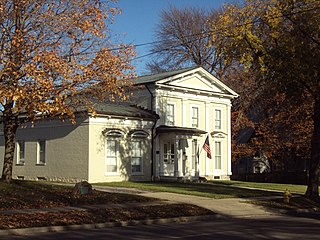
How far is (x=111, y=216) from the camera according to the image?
A: 1744 cm

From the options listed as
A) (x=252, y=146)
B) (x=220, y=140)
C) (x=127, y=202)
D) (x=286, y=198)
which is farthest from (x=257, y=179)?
(x=127, y=202)

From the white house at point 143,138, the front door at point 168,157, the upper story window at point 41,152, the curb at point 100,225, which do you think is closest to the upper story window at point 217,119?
the white house at point 143,138

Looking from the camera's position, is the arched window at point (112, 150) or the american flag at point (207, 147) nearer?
the arched window at point (112, 150)

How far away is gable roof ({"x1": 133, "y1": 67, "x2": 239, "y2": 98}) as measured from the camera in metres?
35.9

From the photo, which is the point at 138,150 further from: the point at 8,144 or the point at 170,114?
the point at 8,144

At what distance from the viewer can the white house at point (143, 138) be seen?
1270 inches

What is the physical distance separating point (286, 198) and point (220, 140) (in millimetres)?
16326

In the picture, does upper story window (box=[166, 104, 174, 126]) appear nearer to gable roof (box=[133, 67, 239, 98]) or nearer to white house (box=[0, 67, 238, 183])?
white house (box=[0, 67, 238, 183])

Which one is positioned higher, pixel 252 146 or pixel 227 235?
pixel 252 146

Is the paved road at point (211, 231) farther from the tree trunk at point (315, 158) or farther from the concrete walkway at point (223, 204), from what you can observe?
the tree trunk at point (315, 158)

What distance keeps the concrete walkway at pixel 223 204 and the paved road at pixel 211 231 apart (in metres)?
2.28

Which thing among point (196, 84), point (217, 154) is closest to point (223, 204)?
point (196, 84)

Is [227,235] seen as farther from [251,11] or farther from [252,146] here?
[252,146]

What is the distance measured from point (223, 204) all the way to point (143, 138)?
522 inches
